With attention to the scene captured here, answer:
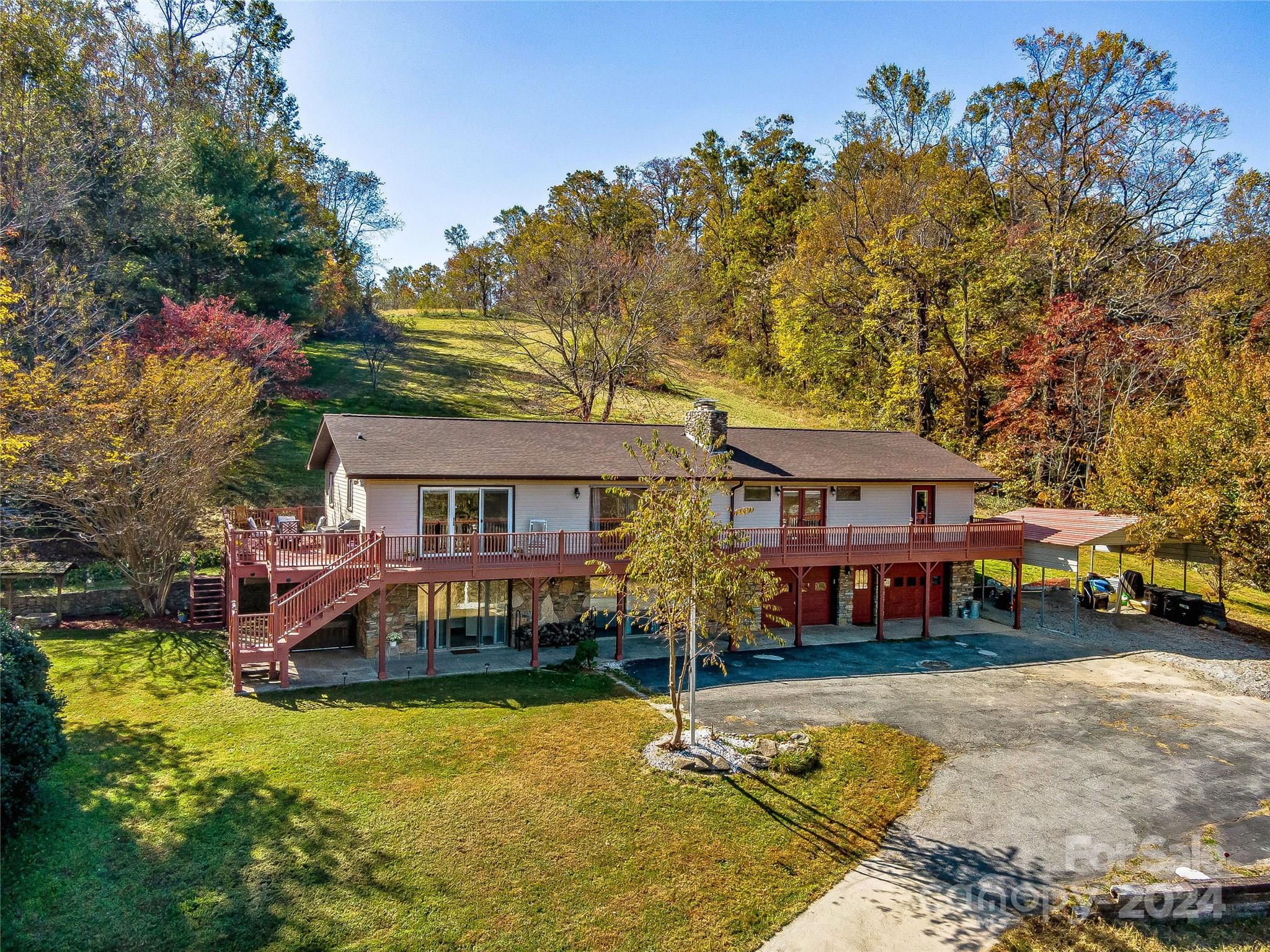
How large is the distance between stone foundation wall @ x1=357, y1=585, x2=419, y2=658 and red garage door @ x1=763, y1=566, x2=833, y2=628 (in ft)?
33.2

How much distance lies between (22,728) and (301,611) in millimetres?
5861

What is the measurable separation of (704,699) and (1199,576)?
81.2 ft

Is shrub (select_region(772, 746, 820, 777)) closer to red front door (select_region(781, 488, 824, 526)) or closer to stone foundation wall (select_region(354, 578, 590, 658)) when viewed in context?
stone foundation wall (select_region(354, 578, 590, 658))

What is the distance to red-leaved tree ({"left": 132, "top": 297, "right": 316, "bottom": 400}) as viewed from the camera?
80.1 ft

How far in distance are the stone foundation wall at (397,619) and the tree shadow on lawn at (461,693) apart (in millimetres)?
2127

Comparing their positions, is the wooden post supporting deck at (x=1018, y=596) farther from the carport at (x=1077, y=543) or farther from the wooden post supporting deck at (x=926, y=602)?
the wooden post supporting deck at (x=926, y=602)

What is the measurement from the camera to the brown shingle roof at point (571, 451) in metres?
17.5

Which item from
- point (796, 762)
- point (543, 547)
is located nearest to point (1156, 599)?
point (796, 762)

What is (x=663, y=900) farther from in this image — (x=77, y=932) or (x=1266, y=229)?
(x=1266, y=229)

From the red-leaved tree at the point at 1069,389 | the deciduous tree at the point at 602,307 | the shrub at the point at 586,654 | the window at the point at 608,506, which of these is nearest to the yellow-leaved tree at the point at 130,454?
the window at the point at 608,506

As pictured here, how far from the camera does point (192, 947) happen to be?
7078 mm

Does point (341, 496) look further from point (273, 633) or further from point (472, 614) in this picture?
point (273, 633)

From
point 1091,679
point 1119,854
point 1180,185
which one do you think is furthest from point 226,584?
point 1180,185

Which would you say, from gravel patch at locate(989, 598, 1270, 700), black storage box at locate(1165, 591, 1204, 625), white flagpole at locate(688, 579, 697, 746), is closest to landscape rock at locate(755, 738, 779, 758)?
white flagpole at locate(688, 579, 697, 746)
